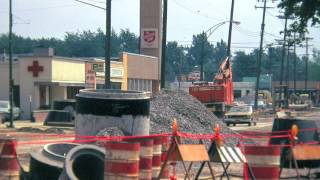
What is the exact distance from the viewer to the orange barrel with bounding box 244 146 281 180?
1315cm

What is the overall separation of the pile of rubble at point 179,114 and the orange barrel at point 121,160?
36.5ft

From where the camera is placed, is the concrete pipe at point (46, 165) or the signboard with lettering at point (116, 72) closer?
the concrete pipe at point (46, 165)

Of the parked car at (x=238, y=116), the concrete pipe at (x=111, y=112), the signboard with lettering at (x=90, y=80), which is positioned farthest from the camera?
the parked car at (x=238, y=116)

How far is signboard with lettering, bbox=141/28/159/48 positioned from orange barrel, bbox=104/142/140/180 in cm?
5443

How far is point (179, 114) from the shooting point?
25.2 metres

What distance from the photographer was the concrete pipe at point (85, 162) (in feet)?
37.7

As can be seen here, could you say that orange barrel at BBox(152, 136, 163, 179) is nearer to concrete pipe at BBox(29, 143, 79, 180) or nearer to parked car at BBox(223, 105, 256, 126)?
concrete pipe at BBox(29, 143, 79, 180)

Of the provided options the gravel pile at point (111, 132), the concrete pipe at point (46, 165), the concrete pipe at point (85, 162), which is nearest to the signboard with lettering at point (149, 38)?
the gravel pile at point (111, 132)

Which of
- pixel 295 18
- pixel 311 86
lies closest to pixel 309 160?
pixel 295 18

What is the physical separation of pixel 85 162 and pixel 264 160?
10.9 feet

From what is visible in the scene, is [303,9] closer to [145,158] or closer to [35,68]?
[35,68]

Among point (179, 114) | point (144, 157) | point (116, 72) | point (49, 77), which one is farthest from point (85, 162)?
point (116, 72)

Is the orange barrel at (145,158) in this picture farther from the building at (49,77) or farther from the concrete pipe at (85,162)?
the building at (49,77)

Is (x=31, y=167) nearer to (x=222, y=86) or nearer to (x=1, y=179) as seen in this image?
(x=1, y=179)
